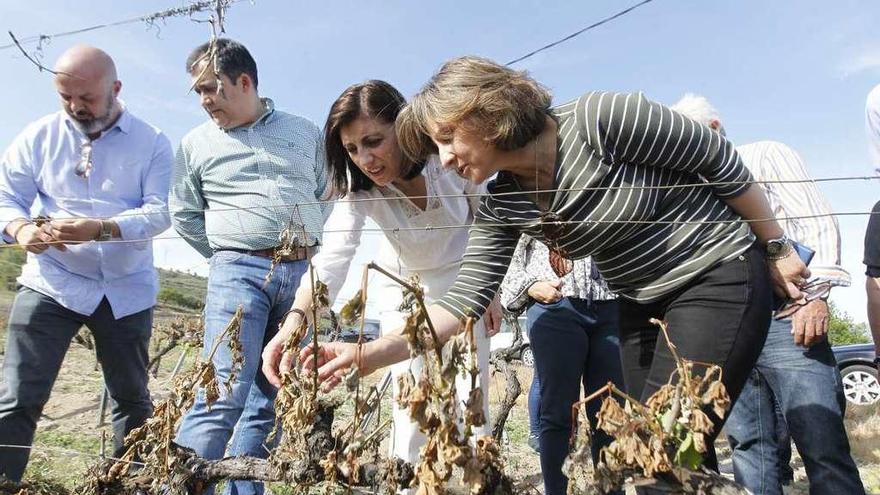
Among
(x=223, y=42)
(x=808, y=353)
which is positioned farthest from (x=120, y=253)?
(x=808, y=353)

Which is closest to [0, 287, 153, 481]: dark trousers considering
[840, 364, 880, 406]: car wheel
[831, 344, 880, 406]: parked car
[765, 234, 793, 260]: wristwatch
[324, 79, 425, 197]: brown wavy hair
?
[324, 79, 425, 197]: brown wavy hair

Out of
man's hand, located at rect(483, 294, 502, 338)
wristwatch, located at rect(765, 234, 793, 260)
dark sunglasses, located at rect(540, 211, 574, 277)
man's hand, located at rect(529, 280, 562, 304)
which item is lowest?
man's hand, located at rect(483, 294, 502, 338)

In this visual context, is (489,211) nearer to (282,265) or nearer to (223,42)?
(282,265)

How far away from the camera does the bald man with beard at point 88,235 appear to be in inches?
112

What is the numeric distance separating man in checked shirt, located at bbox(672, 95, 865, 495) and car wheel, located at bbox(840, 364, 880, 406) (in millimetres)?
6322

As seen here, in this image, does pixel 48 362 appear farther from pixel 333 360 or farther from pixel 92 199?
pixel 333 360

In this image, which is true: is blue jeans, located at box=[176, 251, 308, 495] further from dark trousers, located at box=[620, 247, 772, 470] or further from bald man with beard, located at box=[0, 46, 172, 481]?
dark trousers, located at box=[620, 247, 772, 470]

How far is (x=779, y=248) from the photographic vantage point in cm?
189

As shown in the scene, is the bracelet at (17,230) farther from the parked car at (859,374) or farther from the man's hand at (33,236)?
the parked car at (859,374)

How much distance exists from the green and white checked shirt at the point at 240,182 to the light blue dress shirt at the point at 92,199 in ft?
0.54

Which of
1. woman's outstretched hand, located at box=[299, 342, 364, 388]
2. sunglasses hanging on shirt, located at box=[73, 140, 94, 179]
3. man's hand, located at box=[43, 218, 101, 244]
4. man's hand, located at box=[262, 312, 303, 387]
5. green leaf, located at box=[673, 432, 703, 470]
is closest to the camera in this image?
green leaf, located at box=[673, 432, 703, 470]

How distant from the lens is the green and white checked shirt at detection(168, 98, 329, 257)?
291cm

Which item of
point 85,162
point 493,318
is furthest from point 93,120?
point 493,318

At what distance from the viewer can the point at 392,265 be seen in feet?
8.46
